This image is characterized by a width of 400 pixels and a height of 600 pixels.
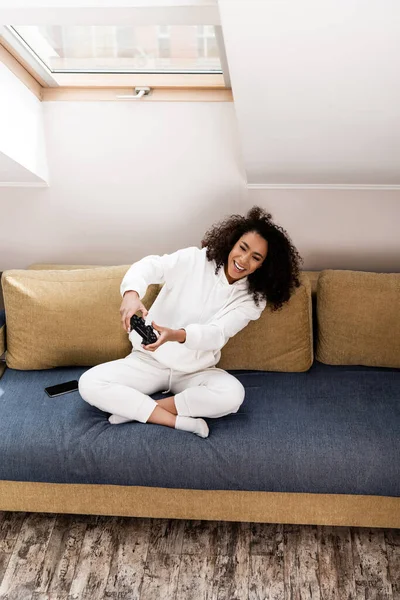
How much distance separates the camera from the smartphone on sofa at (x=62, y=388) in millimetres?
2346

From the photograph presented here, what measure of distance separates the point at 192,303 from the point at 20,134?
0.98 metres

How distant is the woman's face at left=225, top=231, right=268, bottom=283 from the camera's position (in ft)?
7.70

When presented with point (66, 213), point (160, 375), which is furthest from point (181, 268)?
point (66, 213)

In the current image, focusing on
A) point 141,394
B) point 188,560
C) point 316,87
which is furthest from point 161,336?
point 316,87

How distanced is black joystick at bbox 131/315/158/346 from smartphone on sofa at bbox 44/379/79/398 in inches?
16.6

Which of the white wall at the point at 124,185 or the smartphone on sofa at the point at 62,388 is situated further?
the white wall at the point at 124,185

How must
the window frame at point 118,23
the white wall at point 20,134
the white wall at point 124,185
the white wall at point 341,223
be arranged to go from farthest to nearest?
the white wall at point 341,223 < the white wall at point 124,185 < the white wall at point 20,134 < the window frame at point 118,23

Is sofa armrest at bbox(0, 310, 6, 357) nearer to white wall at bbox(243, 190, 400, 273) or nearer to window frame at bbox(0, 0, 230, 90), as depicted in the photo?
window frame at bbox(0, 0, 230, 90)

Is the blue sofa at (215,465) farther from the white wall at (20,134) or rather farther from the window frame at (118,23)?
the window frame at (118,23)

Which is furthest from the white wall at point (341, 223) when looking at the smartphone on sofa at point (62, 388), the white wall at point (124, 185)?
the smartphone on sofa at point (62, 388)

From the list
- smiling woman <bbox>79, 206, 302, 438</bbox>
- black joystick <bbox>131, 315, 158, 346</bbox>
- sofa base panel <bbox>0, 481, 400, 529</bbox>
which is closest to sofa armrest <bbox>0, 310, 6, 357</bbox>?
smiling woman <bbox>79, 206, 302, 438</bbox>

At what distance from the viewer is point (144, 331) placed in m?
2.11

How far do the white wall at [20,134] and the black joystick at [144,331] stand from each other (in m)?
0.89

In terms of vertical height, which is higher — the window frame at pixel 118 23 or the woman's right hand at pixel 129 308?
the window frame at pixel 118 23
